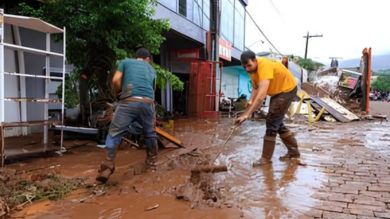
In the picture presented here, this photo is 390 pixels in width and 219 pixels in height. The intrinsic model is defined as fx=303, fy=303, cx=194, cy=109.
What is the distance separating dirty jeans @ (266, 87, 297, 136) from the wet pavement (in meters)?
0.53

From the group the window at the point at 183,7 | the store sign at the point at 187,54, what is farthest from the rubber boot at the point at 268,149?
the store sign at the point at 187,54

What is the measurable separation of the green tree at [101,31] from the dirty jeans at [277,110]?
289 cm

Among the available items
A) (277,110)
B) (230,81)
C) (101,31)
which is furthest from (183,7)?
(230,81)

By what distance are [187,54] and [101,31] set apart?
28.0 feet

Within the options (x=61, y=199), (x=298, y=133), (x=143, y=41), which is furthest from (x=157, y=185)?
(x=298, y=133)

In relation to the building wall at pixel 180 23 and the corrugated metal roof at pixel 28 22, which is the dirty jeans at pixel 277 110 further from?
the building wall at pixel 180 23

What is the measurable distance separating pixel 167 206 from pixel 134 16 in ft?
12.6

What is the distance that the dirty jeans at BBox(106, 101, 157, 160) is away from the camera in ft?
11.8

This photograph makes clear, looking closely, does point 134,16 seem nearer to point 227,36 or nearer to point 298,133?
point 298,133

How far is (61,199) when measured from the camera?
3035 millimetres

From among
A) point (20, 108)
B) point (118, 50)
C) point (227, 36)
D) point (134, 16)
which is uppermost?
point (227, 36)

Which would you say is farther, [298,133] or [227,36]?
[227,36]

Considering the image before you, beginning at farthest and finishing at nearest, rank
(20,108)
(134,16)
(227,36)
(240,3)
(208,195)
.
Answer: (240,3) → (227,36) → (20,108) → (134,16) → (208,195)

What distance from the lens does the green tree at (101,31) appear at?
5.37m
